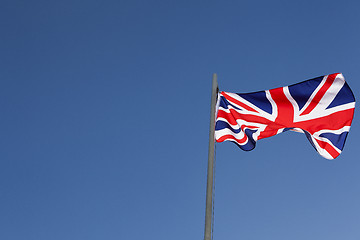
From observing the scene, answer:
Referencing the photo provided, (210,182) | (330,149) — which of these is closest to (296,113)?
(330,149)

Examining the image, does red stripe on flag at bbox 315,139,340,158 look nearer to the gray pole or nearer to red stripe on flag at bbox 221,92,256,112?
red stripe on flag at bbox 221,92,256,112

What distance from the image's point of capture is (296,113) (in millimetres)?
15820

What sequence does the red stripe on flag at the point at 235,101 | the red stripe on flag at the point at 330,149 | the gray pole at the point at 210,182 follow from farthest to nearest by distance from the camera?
the red stripe on flag at the point at 235,101 < the red stripe on flag at the point at 330,149 < the gray pole at the point at 210,182

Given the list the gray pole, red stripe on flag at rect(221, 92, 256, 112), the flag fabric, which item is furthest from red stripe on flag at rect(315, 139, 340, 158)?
the gray pole

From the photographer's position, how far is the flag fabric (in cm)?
1548

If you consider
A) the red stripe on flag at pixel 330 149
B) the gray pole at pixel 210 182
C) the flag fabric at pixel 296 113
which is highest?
the flag fabric at pixel 296 113

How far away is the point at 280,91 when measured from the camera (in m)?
15.9

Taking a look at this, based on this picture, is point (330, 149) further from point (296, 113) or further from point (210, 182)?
point (210, 182)

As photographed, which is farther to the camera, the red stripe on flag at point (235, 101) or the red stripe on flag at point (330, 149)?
the red stripe on flag at point (235, 101)

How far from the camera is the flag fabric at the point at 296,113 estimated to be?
609 inches

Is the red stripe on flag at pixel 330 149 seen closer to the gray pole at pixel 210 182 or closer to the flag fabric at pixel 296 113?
the flag fabric at pixel 296 113

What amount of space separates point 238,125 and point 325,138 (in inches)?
107

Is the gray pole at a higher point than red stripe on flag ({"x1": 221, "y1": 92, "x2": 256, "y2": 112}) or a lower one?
lower

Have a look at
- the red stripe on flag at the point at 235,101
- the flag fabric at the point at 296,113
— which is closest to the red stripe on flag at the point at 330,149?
the flag fabric at the point at 296,113
